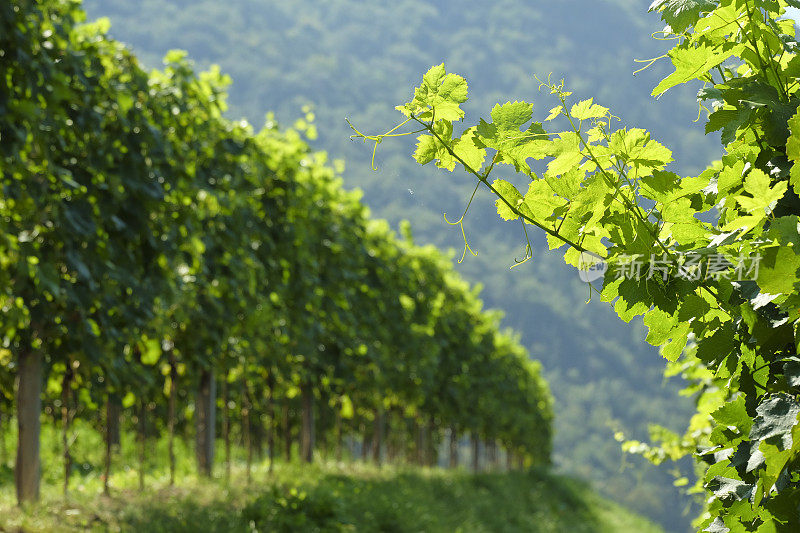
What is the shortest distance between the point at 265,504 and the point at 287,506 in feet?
1.13

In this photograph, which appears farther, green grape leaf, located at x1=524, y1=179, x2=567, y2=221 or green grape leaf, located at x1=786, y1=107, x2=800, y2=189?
green grape leaf, located at x1=524, y1=179, x2=567, y2=221

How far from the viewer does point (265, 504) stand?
778 cm

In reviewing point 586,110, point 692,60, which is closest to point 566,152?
point 586,110

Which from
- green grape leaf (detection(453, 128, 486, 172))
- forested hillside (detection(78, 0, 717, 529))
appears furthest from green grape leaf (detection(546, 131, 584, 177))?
forested hillside (detection(78, 0, 717, 529))

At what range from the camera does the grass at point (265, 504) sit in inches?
247

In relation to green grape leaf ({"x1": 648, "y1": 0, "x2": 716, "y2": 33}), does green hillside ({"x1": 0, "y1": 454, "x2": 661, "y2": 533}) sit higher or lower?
lower

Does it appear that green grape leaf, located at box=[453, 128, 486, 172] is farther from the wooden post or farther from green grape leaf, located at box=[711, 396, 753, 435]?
the wooden post

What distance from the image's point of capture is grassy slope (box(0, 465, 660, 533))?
621 centimetres

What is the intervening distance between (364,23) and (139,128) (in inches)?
5895

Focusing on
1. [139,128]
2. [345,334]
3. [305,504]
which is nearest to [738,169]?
[139,128]

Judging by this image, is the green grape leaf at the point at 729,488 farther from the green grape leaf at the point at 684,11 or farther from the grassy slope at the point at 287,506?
the grassy slope at the point at 287,506

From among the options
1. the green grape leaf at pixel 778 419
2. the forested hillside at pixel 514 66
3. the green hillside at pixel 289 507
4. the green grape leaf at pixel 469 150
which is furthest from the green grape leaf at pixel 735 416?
the forested hillside at pixel 514 66

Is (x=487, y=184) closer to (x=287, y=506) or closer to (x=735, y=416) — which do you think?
(x=735, y=416)

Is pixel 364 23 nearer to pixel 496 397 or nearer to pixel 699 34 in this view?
pixel 496 397
